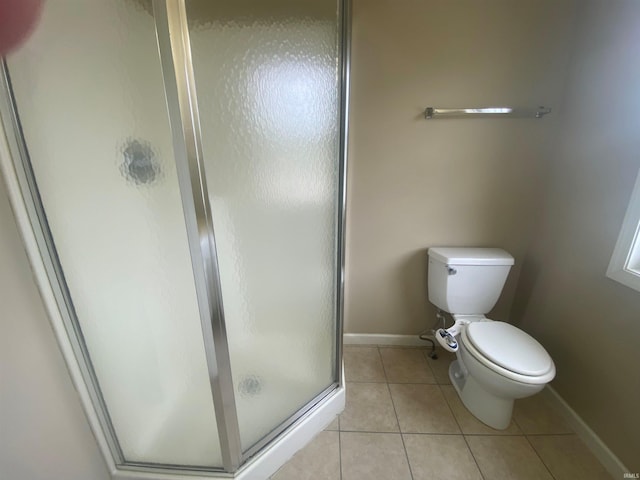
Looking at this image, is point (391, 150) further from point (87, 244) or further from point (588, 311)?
point (87, 244)

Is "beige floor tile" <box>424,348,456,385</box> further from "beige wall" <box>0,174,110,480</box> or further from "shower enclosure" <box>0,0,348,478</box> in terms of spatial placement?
"beige wall" <box>0,174,110,480</box>

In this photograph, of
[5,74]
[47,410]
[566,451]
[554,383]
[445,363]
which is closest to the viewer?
[5,74]

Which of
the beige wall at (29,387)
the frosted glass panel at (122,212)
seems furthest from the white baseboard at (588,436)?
the beige wall at (29,387)

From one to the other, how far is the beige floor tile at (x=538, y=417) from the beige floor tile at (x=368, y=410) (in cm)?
62

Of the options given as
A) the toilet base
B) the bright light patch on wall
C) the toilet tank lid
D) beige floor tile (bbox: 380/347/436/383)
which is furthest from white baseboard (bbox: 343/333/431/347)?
the bright light patch on wall

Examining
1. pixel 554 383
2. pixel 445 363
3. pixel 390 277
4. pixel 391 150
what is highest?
pixel 391 150

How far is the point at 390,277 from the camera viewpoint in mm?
1664

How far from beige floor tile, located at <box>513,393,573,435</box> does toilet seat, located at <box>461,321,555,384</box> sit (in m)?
0.41

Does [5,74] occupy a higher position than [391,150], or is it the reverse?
[5,74]

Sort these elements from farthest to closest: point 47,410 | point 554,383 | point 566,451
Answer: point 554,383
point 566,451
point 47,410

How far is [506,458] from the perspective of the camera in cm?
111

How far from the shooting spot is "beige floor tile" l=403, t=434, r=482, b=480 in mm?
1054

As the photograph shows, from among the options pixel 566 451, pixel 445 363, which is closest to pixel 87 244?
pixel 445 363

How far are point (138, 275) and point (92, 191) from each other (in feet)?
0.97
